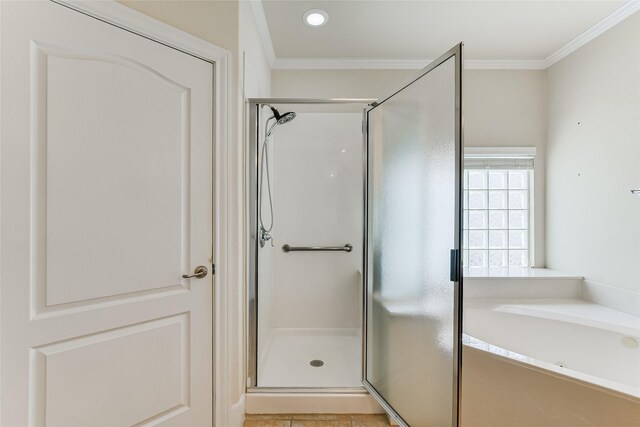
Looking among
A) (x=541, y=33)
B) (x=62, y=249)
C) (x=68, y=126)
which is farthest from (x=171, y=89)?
(x=541, y=33)

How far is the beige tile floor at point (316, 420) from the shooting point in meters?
1.61

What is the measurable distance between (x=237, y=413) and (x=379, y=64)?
2.91 meters

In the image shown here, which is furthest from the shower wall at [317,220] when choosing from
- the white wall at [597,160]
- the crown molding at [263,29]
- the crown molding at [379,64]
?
the white wall at [597,160]

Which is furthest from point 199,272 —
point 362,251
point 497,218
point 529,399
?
point 497,218

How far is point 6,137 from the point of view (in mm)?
920

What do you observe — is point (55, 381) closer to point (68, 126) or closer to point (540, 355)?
point (68, 126)

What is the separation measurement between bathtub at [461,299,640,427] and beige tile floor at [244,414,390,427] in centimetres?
53

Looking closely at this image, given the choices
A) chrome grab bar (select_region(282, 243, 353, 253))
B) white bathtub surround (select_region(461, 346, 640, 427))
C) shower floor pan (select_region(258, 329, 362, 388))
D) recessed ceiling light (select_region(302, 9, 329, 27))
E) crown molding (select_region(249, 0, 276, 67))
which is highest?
recessed ceiling light (select_region(302, 9, 329, 27))

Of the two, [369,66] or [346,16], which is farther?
[369,66]

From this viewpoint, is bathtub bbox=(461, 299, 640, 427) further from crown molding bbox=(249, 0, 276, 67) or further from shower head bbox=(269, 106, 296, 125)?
crown molding bbox=(249, 0, 276, 67)

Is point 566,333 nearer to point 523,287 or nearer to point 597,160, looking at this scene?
point 523,287

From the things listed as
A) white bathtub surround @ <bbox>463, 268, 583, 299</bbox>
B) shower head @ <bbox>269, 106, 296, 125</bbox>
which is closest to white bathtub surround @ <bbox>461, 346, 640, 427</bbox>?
white bathtub surround @ <bbox>463, 268, 583, 299</bbox>

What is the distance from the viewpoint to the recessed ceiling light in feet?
6.30

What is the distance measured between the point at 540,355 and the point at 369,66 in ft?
8.72
